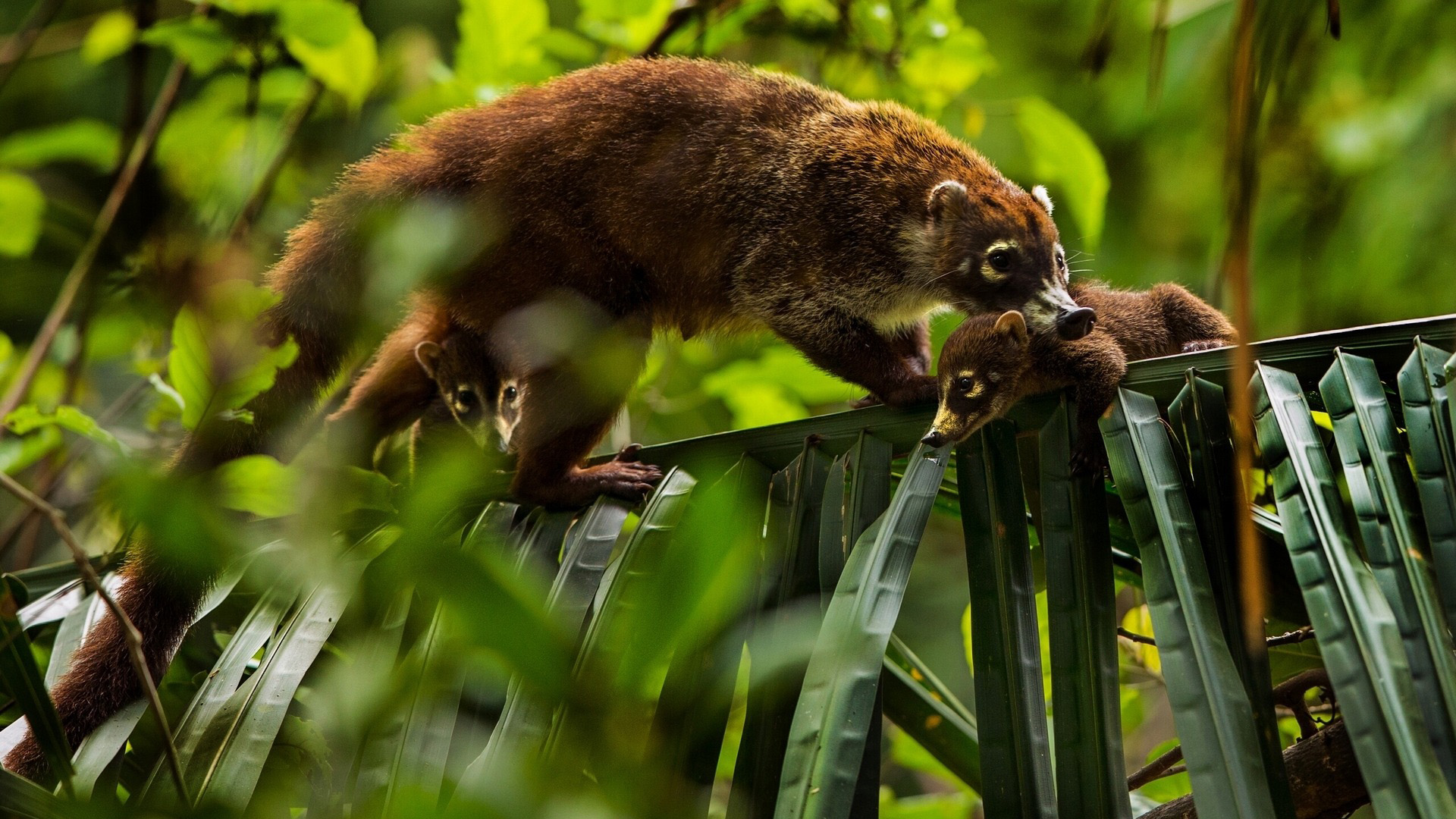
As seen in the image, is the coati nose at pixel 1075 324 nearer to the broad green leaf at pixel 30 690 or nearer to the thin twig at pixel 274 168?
the broad green leaf at pixel 30 690

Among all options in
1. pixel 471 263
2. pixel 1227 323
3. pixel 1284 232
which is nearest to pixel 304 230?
pixel 471 263

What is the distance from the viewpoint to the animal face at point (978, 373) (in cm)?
258

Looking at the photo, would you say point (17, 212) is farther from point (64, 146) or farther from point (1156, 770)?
point (1156, 770)

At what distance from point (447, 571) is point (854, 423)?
2.06 m

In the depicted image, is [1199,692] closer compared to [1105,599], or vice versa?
[1199,692]

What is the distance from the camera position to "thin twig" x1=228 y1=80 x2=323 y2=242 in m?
3.98

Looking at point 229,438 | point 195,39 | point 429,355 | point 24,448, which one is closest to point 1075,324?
point 229,438

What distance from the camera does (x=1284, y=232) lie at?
6.12m

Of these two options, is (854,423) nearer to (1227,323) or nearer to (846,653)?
(846,653)

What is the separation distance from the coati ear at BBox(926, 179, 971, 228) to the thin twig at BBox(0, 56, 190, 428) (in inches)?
101

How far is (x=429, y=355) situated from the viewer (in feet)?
14.3

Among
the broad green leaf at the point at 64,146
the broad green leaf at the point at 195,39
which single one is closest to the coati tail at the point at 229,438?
the broad green leaf at the point at 195,39

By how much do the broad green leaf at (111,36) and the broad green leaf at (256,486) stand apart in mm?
2271

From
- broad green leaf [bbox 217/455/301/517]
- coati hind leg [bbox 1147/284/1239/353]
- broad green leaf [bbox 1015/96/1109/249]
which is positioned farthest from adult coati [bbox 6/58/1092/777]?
broad green leaf [bbox 217/455/301/517]
